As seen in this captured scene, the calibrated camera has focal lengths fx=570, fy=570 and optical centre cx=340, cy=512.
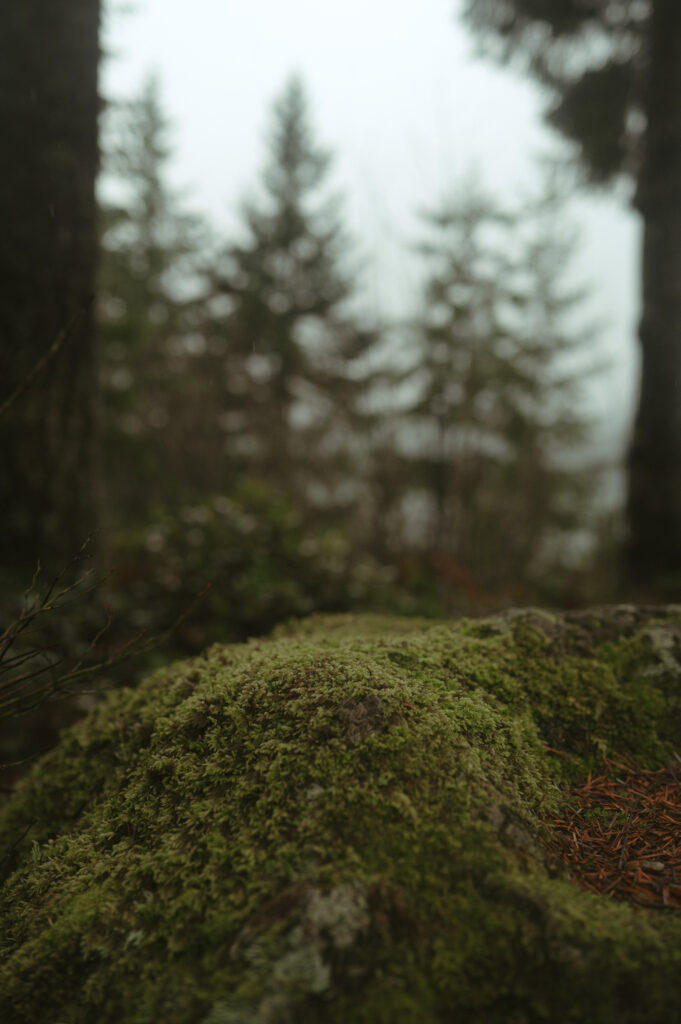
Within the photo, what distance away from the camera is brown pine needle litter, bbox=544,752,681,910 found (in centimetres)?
133

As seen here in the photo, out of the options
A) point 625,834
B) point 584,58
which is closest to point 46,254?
point 625,834

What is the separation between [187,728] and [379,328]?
11502 millimetres

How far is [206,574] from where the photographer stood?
5098 millimetres

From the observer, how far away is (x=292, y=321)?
17547 mm

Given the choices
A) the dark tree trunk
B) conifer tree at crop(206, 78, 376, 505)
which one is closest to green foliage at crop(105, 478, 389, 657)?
the dark tree trunk

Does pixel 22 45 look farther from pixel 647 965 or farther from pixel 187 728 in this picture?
pixel 647 965

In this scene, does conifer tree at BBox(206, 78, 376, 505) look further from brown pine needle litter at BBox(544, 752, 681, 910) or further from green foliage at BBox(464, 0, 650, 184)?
brown pine needle litter at BBox(544, 752, 681, 910)

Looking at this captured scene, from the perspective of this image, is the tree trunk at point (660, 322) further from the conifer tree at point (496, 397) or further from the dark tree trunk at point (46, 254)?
the dark tree trunk at point (46, 254)

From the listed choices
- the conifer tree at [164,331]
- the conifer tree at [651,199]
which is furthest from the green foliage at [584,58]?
the conifer tree at [164,331]

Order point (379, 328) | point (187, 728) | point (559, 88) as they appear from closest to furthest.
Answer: point (187, 728) < point (559, 88) < point (379, 328)

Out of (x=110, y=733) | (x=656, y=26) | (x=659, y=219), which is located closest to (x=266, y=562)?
(x=110, y=733)

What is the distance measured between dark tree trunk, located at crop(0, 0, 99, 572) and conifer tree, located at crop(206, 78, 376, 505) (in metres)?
12.3

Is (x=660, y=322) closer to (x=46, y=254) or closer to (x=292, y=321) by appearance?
(x=46, y=254)

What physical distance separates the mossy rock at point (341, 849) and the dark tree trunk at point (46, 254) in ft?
7.94
